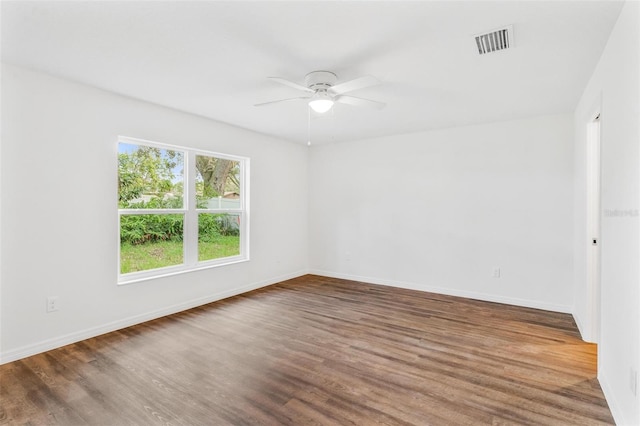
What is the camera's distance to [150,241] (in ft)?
12.5

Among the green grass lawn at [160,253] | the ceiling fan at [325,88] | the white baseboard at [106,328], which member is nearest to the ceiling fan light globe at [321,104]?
the ceiling fan at [325,88]

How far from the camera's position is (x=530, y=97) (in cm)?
337

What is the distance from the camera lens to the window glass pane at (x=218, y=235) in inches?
173

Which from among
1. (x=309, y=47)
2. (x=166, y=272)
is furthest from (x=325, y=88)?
(x=166, y=272)

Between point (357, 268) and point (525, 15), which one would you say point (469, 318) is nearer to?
point (357, 268)

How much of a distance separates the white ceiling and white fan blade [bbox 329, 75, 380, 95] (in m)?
0.16

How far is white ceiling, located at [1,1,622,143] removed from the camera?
1893 mm

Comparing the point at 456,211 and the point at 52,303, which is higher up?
the point at 456,211

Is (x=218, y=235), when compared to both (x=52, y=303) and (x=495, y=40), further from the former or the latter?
(x=495, y=40)

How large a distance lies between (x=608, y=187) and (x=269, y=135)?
4.33 m

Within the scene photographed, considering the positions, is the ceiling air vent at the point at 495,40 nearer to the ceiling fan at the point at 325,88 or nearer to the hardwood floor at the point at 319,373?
the ceiling fan at the point at 325,88

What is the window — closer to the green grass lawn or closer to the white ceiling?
the green grass lawn

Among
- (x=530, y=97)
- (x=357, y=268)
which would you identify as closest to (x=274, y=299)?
(x=357, y=268)

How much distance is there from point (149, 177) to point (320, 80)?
247 cm
